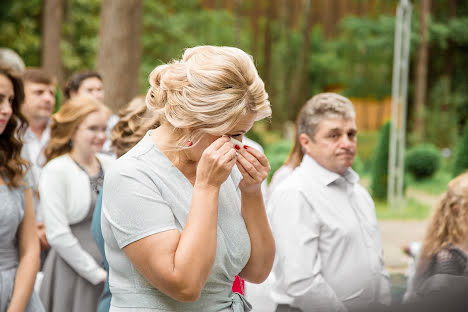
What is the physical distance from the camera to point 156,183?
2.02 metres

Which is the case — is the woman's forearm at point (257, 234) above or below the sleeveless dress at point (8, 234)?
above

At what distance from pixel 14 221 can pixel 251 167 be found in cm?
138

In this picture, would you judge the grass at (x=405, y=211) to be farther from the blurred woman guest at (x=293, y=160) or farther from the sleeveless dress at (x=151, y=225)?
the sleeveless dress at (x=151, y=225)

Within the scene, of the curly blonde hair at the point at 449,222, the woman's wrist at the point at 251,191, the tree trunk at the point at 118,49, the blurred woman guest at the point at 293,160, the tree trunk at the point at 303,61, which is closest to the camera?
the woman's wrist at the point at 251,191

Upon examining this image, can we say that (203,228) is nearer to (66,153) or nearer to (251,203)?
(251,203)

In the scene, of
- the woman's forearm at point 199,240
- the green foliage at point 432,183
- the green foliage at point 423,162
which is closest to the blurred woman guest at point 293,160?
the woman's forearm at point 199,240

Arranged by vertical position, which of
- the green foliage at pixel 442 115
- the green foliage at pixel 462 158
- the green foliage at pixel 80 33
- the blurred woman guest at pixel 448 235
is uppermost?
the blurred woman guest at pixel 448 235

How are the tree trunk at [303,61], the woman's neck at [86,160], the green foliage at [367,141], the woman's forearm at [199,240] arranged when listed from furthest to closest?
1. the green foliage at [367,141]
2. the tree trunk at [303,61]
3. the woman's neck at [86,160]
4. the woman's forearm at [199,240]

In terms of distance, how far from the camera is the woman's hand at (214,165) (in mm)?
1966

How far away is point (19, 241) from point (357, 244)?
1.75 meters

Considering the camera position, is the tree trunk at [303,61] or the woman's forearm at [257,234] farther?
the tree trunk at [303,61]

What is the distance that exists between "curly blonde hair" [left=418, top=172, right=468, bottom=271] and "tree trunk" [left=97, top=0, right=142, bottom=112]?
23.9 feet

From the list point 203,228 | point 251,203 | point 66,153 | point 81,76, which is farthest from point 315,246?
point 81,76

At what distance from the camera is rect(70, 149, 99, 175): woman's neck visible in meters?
4.02
